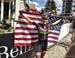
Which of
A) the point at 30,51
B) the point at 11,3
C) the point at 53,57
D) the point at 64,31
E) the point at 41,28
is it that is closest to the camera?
the point at 41,28

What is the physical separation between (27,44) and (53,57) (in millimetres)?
2952

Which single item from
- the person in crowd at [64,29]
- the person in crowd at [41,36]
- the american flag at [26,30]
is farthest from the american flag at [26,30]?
the person in crowd at [64,29]

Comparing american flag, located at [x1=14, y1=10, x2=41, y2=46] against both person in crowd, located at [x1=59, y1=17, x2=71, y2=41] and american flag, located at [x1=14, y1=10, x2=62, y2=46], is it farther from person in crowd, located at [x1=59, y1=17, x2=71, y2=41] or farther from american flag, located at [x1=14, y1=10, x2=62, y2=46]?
person in crowd, located at [x1=59, y1=17, x2=71, y2=41]

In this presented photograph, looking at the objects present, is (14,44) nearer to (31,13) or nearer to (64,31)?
(31,13)

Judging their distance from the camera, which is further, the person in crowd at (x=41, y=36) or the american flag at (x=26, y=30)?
the person in crowd at (x=41, y=36)

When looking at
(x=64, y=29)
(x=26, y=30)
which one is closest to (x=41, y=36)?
(x=26, y=30)

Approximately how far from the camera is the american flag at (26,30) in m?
6.98

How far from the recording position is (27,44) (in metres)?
7.45

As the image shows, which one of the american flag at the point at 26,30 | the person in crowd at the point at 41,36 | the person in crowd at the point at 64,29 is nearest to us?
the american flag at the point at 26,30

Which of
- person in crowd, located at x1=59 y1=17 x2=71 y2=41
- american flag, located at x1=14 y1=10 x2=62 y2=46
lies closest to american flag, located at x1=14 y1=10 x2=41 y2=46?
american flag, located at x1=14 y1=10 x2=62 y2=46

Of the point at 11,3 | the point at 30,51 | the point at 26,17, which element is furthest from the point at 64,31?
the point at 11,3

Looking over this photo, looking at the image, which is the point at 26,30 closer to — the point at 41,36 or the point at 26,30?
the point at 26,30

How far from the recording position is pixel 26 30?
289 inches

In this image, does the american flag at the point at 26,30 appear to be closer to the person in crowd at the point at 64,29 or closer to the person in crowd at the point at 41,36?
the person in crowd at the point at 41,36
